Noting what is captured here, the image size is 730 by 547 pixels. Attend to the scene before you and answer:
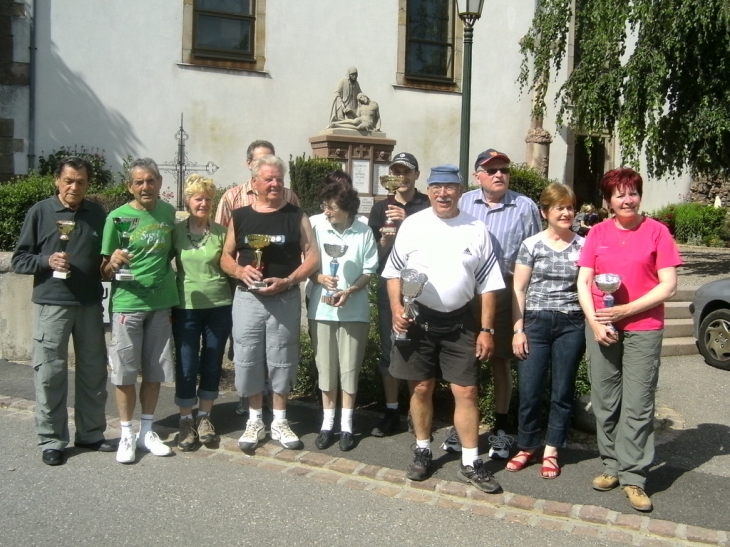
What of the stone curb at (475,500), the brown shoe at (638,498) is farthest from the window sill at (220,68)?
the brown shoe at (638,498)

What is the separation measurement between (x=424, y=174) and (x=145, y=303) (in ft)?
41.9

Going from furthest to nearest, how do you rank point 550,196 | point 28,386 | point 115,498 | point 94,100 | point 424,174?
point 424,174 → point 94,100 → point 28,386 → point 550,196 → point 115,498

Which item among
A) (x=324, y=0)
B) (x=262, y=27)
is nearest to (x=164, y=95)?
(x=262, y=27)

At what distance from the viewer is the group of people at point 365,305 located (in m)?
4.84

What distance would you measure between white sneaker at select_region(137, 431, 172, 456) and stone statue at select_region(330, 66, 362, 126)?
11181 mm

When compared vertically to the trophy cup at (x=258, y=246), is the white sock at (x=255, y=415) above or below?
below

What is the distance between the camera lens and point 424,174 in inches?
696

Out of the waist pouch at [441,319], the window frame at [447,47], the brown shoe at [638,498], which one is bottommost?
the brown shoe at [638,498]

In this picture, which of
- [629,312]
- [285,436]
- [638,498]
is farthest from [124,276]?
[638,498]

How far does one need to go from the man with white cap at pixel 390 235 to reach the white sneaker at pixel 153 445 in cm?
141

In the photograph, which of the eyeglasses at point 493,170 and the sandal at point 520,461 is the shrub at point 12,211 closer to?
the eyeglasses at point 493,170

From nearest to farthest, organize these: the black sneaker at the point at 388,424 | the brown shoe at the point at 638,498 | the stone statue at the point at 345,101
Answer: the brown shoe at the point at 638,498 < the black sneaker at the point at 388,424 < the stone statue at the point at 345,101

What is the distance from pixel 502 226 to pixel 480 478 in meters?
1.58

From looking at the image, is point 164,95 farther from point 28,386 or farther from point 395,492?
point 395,492
